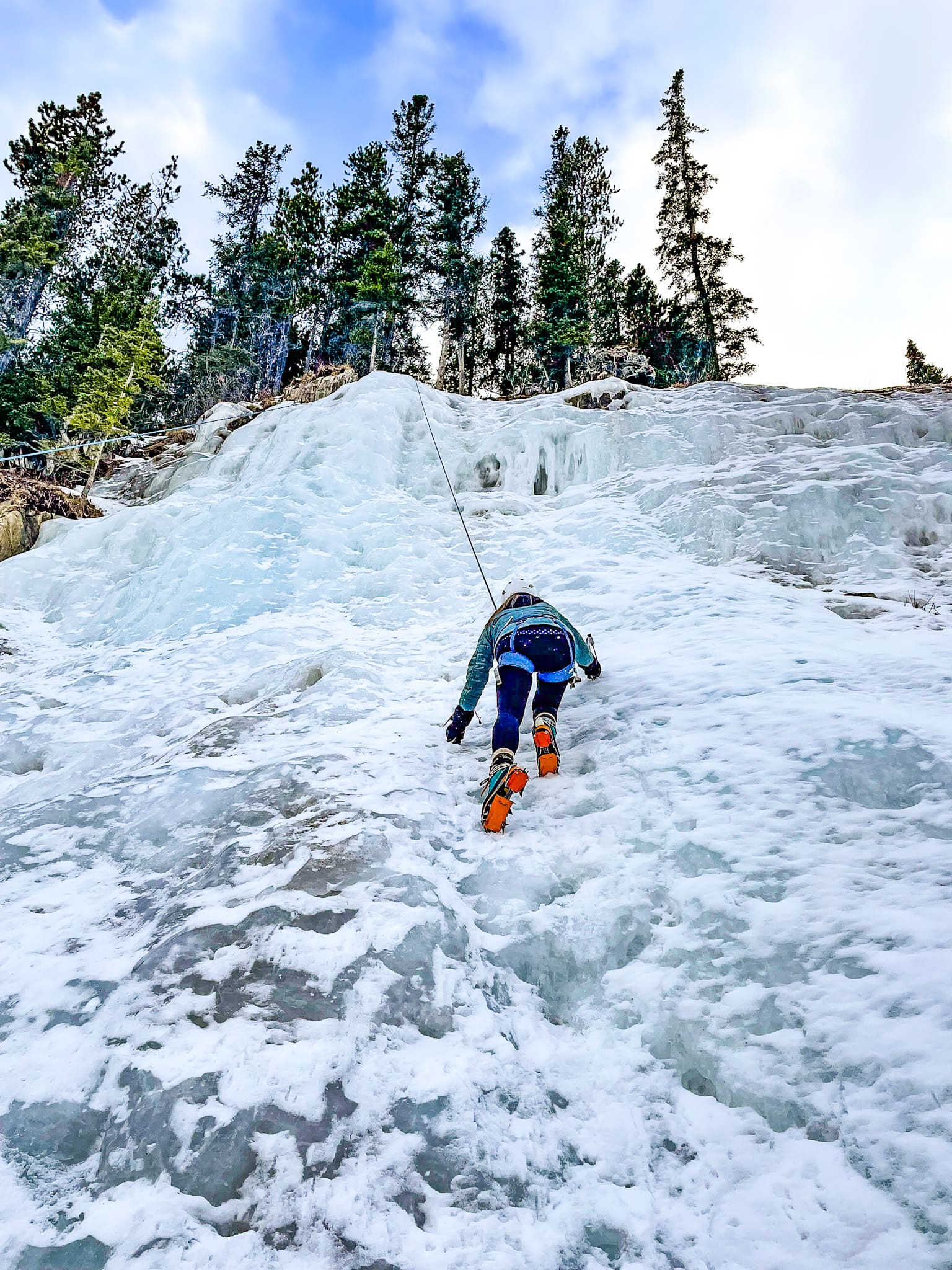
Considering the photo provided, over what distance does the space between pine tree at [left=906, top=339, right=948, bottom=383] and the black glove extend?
31.8 m

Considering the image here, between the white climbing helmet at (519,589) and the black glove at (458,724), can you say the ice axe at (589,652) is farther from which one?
the black glove at (458,724)

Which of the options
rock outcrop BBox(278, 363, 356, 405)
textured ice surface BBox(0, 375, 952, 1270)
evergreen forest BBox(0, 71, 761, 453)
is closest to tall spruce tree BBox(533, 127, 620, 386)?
evergreen forest BBox(0, 71, 761, 453)

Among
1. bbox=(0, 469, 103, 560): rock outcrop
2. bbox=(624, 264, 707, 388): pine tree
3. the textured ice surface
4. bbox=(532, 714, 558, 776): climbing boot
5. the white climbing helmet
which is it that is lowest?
the textured ice surface

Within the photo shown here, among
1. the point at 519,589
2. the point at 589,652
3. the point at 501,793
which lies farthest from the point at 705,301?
the point at 501,793

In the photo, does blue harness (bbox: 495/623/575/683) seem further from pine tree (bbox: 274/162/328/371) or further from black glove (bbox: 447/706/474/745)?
pine tree (bbox: 274/162/328/371)

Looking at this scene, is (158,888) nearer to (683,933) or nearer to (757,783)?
(683,933)

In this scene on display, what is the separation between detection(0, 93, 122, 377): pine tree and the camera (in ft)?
65.3

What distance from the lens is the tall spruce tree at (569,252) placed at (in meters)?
21.5

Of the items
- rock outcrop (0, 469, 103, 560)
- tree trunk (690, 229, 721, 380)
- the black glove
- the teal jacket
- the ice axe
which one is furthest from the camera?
tree trunk (690, 229, 721, 380)

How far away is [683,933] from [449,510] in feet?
29.0

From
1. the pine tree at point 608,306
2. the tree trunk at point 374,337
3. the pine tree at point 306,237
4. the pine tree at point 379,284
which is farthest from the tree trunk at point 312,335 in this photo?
the pine tree at point 608,306

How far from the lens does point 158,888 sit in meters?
3.28

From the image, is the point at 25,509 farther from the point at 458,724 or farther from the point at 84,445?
the point at 458,724

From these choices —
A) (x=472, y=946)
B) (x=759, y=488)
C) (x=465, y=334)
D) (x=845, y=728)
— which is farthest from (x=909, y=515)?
(x=465, y=334)
